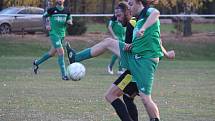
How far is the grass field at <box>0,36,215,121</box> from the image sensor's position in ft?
38.2

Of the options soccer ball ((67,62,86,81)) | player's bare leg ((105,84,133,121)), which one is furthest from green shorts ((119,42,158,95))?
soccer ball ((67,62,86,81))

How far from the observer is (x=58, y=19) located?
1892 cm

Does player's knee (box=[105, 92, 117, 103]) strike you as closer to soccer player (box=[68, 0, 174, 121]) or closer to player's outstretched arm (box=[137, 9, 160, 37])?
soccer player (box=[68, 0, 174, 121])

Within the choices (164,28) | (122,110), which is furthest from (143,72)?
(164,28)

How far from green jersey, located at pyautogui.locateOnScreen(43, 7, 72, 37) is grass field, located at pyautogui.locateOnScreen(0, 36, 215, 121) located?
4.28ft

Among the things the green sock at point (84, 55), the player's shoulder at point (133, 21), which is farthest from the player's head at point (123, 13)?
the green sock at point (84, 55)

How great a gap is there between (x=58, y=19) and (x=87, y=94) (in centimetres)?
467

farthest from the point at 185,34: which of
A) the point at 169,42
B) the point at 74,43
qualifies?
the point at 74,43

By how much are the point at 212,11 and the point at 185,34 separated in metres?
22.7

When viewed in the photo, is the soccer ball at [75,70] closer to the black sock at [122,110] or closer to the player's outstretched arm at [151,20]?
the black sock at [122,110]

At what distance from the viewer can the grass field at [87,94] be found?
1164cm

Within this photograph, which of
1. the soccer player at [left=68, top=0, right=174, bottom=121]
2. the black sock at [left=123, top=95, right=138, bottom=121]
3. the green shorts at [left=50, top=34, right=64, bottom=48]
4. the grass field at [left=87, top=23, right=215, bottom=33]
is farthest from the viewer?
the grass field at [left=87, top=23, right=215, bottom=33]

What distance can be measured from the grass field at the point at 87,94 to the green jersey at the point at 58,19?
131 cm

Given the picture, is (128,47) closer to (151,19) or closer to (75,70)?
(151,19)
